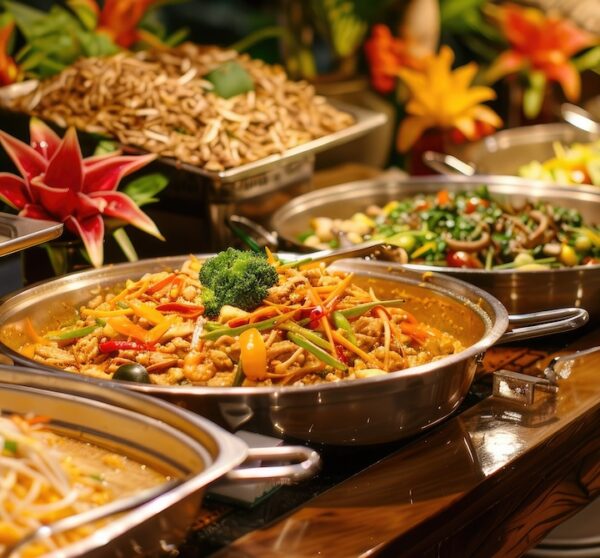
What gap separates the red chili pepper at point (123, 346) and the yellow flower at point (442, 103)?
244 cm

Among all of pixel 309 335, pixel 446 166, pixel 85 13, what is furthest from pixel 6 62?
pixel 309 335

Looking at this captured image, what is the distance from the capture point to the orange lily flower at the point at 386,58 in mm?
4191

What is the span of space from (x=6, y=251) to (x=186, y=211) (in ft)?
2.91

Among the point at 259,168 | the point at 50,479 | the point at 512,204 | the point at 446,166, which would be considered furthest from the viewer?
the point at 446,166

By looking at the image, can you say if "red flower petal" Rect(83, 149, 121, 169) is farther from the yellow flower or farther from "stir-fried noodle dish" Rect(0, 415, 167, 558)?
the yellow flower

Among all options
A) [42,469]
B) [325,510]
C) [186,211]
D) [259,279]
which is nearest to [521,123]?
[186,211]

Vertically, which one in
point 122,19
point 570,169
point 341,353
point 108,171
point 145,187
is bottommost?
point 570,169

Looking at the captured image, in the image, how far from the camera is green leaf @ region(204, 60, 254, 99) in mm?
3033

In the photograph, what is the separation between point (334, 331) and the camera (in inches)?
72.8

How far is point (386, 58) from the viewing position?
13.7 feet

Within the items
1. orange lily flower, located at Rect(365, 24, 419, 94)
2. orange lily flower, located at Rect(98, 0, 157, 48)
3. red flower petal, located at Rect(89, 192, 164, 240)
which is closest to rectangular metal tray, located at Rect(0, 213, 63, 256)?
red flower petal, located at Rect(89, 192, 164, 240)

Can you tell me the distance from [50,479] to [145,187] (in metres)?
1.39

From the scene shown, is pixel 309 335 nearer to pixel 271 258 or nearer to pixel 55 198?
pixel 271 258

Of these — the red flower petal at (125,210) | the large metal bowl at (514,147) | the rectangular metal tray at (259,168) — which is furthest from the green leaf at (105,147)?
the large metal bowl at (514,147)
